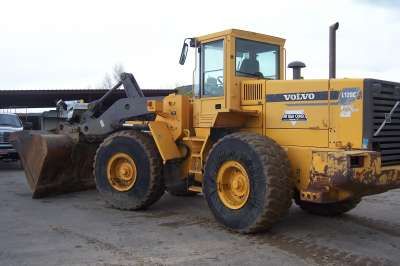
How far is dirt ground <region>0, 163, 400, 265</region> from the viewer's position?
6395mm

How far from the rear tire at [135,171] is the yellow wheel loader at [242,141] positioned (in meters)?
0.02

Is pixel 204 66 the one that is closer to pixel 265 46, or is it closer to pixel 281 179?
pixel 265 46

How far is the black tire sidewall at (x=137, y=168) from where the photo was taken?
9258 millimetres

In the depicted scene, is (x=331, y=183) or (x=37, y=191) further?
(x=37, y=191)

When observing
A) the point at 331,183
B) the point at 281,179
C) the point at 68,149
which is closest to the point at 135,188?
the point at 68,149

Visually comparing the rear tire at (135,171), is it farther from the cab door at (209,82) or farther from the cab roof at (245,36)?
the cab roof at (245,36)

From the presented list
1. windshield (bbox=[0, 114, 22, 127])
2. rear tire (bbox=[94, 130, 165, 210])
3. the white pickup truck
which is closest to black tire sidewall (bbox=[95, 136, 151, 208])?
rear tire (bbox=[94, 130, 165, 210])

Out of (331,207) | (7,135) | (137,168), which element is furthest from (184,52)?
(7,135)

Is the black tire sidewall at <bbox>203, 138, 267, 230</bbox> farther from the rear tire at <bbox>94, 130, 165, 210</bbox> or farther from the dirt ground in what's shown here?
the rear tire at <bbox>94, 130, 165, 210</bbox>

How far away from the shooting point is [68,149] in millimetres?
10984

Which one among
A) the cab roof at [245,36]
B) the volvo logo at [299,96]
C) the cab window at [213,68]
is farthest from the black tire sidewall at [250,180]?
the cab roof at [245,36]

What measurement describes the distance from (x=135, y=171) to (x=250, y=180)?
2712 mm

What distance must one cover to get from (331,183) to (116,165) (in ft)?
14.5

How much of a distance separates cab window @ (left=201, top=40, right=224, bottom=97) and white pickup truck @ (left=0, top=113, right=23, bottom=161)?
1013 centimetres
